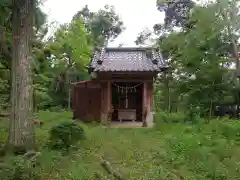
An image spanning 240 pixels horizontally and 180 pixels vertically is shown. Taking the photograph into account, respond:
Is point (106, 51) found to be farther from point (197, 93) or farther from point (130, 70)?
point (197, 93)

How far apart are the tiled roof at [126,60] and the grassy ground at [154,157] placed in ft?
15.9

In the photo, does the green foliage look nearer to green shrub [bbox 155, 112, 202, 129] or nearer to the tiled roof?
green shrub [bbox 155, 112, 202, 129]

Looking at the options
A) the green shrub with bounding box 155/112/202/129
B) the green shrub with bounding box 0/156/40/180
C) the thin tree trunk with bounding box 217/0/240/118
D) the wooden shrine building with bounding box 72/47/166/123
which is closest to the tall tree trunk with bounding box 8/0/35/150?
the green shrub with bounding box 0/156/40/180

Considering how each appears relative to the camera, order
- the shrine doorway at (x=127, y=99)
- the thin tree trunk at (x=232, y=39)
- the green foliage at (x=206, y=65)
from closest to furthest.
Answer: the green foliage at (x=206, y=65)
the thin tree trunk at (x=232, y=39)
the shrine doorway at (x=127, y=99)

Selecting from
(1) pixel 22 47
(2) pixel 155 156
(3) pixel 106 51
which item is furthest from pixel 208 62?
(1) pixel 22 47

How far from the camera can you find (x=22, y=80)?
23.8 feet

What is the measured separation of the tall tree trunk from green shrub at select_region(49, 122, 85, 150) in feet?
2.38

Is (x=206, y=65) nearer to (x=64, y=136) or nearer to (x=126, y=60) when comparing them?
(x=126, y=60)

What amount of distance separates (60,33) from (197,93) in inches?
609

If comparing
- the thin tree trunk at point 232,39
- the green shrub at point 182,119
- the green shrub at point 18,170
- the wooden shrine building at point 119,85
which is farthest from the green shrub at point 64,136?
the thin tree trunk at point 232,39

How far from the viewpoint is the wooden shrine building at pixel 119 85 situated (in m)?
14.6

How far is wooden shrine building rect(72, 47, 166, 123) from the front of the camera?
14.6m

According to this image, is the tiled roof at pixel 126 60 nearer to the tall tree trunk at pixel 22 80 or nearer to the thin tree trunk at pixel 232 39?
the thin tree trunk at pixel 232 39

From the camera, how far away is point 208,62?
1523 cm
